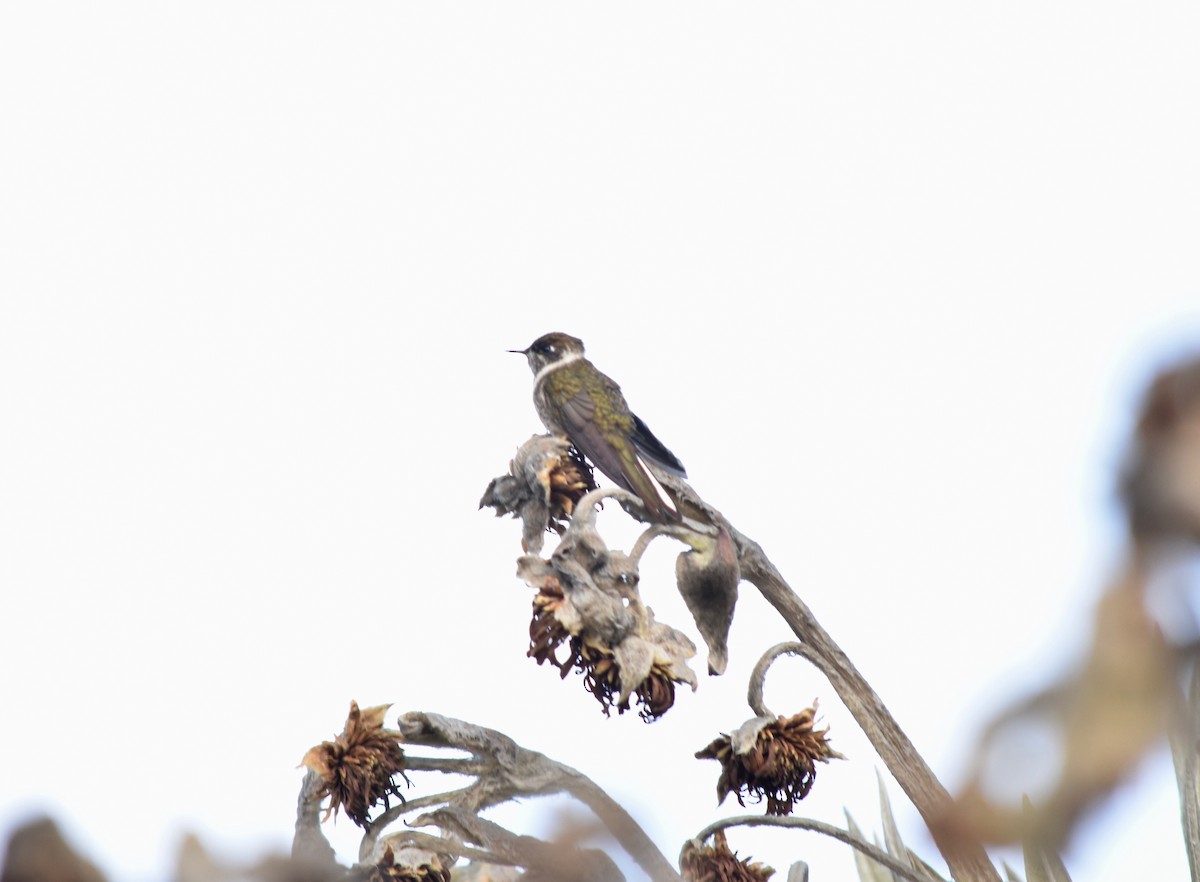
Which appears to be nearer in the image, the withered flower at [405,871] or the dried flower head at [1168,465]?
the dried flower head at [1168,465]

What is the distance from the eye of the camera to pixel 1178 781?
3352 millimetres

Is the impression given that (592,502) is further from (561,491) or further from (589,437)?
(589,437)

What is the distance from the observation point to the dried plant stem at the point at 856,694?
316 centimetres

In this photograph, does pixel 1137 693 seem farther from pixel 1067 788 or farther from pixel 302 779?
pixel 302 779

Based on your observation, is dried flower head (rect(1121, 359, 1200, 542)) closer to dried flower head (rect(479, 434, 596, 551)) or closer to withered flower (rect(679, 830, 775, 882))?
withered flower (rect(679, 830, 775, 882))

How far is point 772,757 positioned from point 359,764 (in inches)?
38.6

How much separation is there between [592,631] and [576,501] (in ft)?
3.24

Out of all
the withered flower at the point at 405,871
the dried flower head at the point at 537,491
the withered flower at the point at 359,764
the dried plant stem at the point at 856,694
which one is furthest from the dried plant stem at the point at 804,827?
the dried flower head at the point at 537,491

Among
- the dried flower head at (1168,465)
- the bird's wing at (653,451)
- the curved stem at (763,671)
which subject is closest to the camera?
the dried flower head at (1168,465)

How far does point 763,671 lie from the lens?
3.30m

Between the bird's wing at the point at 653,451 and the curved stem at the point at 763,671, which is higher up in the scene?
the bird's wing at the point at 653,451

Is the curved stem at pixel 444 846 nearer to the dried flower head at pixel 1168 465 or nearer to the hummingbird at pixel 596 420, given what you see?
the hummingbird at pixel 596 420

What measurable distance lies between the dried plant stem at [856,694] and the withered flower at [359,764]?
3.36ft

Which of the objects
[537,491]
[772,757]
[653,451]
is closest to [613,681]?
[772,757]
